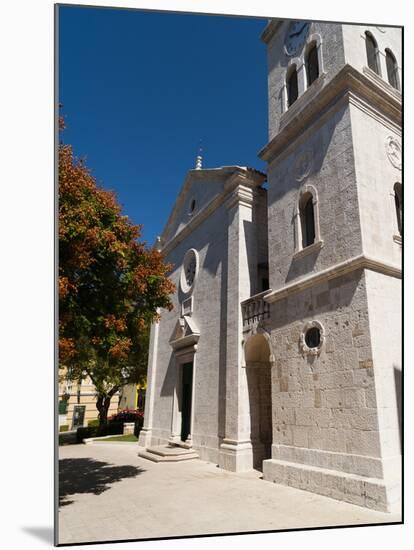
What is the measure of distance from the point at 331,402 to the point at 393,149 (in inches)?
199

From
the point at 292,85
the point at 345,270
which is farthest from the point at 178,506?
the point at 292,85

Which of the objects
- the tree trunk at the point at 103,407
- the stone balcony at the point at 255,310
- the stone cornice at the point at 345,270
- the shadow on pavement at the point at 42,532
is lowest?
the shadow on pavement at the point at 42,532

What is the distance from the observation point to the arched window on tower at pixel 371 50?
8180 mm

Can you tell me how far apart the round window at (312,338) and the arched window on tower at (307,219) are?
6.17 feet

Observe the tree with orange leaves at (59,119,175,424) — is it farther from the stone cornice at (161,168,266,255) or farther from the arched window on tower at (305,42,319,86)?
the arched window on tower at (305,42,319,86)

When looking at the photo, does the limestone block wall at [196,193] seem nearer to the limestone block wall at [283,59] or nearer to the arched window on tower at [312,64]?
the limestone block wall at [283,59]

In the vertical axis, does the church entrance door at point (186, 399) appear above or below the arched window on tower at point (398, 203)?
below

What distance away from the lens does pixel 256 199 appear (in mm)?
12391

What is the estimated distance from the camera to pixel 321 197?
8398mm

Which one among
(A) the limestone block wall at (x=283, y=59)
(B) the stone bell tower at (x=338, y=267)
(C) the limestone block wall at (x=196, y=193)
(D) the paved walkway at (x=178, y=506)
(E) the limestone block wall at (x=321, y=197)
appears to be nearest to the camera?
(D) the paved walkway at (x=178, y=506)

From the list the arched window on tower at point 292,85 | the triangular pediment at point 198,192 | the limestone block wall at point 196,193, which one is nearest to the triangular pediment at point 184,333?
the triangular pediment at point 198,192

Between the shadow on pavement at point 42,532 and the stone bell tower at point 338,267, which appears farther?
the stone bell tower at point 338,267

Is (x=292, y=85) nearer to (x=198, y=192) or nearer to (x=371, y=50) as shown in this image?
(x=371, y=50)
